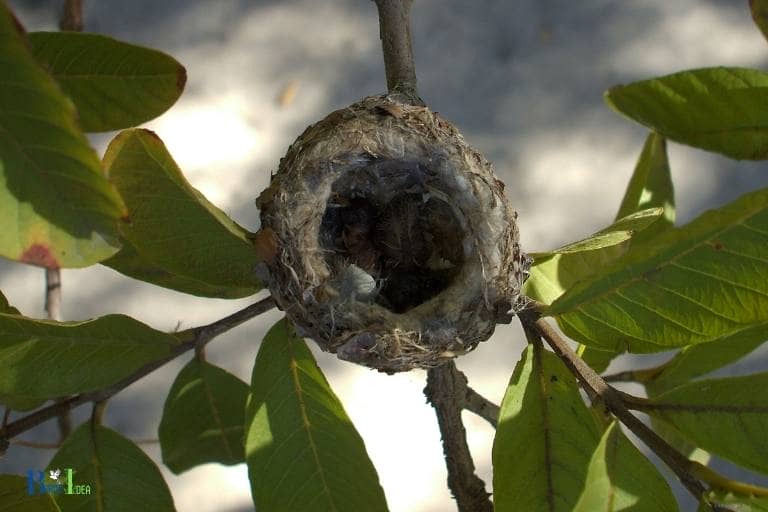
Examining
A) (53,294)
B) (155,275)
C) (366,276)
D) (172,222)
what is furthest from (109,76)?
(53,294)

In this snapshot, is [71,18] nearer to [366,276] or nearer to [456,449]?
[366,276]

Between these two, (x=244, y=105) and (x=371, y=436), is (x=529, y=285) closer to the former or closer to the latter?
(x=371, y=436)

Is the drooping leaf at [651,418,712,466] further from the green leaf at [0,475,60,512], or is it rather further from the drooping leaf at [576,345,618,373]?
the green leaf at [0,475,60,512]

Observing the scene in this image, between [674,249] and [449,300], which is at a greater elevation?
[449,300]

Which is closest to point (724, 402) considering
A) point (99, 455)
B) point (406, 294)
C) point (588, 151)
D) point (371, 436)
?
point (406, 294)

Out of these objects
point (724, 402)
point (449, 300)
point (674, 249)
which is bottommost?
point (724, 402)
